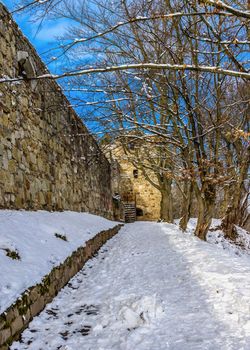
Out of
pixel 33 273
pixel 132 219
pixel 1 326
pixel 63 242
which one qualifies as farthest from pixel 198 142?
pixel 132 219

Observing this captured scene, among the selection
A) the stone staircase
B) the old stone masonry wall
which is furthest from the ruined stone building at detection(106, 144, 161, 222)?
the old stone masonry wall

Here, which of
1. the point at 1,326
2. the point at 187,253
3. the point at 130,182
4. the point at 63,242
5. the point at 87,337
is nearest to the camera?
the point at 1,326

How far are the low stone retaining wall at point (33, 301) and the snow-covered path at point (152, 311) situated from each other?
0.08 metres

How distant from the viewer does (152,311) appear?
119 inches

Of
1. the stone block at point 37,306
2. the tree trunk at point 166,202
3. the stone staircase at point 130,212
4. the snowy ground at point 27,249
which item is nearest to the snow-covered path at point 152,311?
the stone block at point 37,306

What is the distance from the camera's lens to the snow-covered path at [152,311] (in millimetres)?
2516

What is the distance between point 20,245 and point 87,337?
137 centimetres

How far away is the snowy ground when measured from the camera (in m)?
2.80

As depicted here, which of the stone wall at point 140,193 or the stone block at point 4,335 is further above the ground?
the stone wall at point 140,193

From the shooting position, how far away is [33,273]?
10.6 feet

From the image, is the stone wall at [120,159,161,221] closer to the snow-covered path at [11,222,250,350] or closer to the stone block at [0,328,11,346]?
the snow-covered path at [11,222,250,350]

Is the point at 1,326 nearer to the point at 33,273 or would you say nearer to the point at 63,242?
the point at 33,273

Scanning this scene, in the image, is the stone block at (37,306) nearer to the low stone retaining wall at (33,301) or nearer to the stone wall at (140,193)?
the low stone retaining wall at (33,301)

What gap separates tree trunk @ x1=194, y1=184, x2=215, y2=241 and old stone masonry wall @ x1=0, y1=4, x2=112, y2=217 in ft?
11.0
